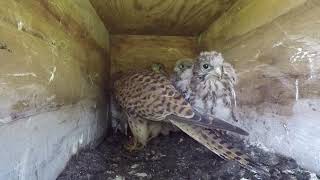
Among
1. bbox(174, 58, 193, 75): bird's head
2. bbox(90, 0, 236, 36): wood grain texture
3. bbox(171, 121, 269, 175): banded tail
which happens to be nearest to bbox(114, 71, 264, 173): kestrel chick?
bbox(171, 121, 269, 175): banded tail

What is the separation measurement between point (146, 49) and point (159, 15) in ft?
2.47

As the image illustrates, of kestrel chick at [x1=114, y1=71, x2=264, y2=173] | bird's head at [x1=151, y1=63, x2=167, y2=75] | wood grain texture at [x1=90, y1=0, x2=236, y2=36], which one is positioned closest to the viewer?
kestrel chick at [x1=114, y1=71, x2=264, y2=173]

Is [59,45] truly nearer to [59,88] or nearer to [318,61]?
[59,88]

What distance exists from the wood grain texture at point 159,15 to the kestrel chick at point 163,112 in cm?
37

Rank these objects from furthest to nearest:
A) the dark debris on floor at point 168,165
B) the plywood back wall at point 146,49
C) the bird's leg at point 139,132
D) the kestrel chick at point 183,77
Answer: the plywood back wall at point 146,49
the bird's leg at point 139,132
the kestrel chick at point 183,77
the dark debris on floor at point 168,165

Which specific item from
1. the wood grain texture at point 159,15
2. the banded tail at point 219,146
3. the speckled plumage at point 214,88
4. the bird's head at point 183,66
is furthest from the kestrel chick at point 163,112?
the wood grain texture at point 159,15

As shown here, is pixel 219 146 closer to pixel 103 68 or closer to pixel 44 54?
pixel 44 54

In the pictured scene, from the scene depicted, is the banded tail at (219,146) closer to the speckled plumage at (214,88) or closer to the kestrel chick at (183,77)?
the speckled plumage at (214,88)

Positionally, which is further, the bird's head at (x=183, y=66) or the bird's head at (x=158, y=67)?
the bird's head at (x=158, y=67)

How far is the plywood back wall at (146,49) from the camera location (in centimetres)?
311

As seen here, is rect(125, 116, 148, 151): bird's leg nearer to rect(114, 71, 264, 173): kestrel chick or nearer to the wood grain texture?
rect(114, 71, 264, 173): kestrel chick

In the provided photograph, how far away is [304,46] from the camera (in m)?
1.41

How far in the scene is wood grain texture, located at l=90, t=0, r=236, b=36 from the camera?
7.04 ft

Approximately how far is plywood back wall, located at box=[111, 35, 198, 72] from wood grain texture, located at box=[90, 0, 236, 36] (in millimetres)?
113
